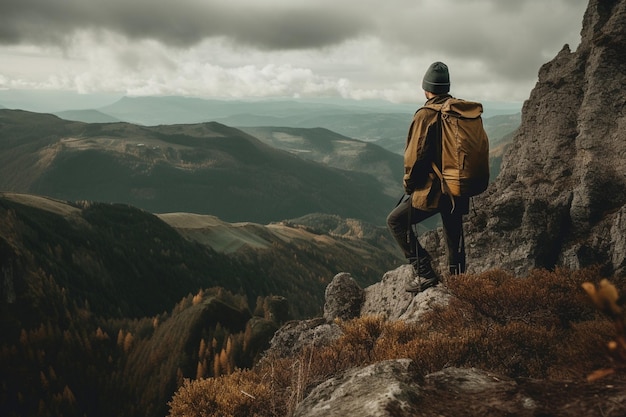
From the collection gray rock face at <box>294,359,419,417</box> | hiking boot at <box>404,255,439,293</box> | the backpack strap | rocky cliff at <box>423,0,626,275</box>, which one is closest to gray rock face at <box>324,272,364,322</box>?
rocky cliff at <box>423,0,626,275</box>

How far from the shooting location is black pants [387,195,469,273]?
30.3ft

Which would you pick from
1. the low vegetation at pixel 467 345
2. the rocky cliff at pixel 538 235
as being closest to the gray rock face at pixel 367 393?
the rocky cliff at pixel 538 235

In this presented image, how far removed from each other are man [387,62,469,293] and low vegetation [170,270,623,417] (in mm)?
1462

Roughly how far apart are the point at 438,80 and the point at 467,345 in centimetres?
528

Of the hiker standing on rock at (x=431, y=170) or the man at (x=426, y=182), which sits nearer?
the hiker standing on rock at (x=431, y=170)

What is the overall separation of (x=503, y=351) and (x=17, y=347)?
30.8 metres

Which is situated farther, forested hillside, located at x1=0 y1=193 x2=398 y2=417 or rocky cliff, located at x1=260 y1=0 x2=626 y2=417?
forested hillside, located at x1=0 y1=193 x2=398 y2=417

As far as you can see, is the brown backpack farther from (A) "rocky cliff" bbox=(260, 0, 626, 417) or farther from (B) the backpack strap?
(A) "rocky cliff" bbox=(260, 0, 626, 417)

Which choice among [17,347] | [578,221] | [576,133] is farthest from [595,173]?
[17,347]

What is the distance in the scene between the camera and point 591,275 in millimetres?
9109

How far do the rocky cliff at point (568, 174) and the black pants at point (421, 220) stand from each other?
2.93m

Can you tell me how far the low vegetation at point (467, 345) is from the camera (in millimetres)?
5914

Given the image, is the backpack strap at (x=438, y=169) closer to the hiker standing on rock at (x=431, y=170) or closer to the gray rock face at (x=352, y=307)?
the hiker standing on rock at (x=431, y=170)

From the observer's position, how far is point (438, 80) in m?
8.70
